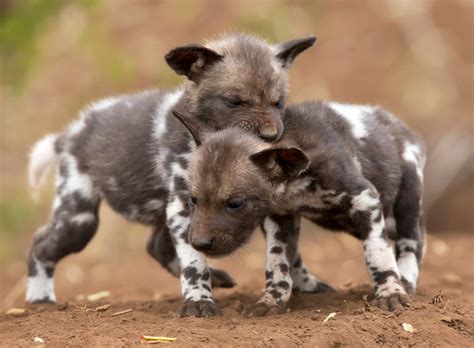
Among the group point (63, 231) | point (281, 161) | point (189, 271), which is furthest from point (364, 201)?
point (63, 231)

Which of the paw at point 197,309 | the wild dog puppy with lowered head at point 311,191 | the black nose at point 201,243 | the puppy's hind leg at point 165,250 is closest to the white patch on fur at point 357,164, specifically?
the wild dog puppy with lowered head at point 311,191

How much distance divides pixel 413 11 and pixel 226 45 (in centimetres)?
1007

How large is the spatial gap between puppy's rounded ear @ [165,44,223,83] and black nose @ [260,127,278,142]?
0.89 m

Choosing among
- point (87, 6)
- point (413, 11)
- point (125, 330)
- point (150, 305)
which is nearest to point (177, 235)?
point (150, 305)

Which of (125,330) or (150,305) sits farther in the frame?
(150,305)

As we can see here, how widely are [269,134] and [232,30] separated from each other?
16.0 feet

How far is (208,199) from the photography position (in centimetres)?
571

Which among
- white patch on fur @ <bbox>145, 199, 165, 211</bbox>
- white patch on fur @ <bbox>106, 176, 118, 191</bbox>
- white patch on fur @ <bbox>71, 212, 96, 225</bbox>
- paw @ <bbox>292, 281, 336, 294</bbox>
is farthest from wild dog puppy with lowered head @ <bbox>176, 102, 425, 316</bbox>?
white patch on fur @ <bbox>71, 212, 96, 225</bbox>

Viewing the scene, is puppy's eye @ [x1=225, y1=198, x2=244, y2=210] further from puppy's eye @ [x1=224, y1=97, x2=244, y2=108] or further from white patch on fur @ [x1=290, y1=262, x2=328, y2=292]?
white patch on fur @ [x1=290, y1=262, x2=328, y2=292]

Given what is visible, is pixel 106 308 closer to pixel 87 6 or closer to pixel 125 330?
pixel 125 330

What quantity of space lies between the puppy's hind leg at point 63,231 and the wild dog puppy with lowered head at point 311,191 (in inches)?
61.8

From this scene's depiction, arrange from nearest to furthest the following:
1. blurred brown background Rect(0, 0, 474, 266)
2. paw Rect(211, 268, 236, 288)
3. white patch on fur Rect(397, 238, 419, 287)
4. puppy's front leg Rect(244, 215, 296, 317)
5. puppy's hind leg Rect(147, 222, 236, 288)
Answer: puppy's front leg Rect(244, 215, 296, 317) → white patch on fur Rect(397, 238, 419, 287) → paw Rect(211, 268, 236, 288) → puppy's hind leg Rect(147, 222, 236, 288) → blurred brown background Rect(0, 0, 474, 266)

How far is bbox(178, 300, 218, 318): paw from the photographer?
6027mm

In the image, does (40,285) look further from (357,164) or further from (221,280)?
(357,164)
